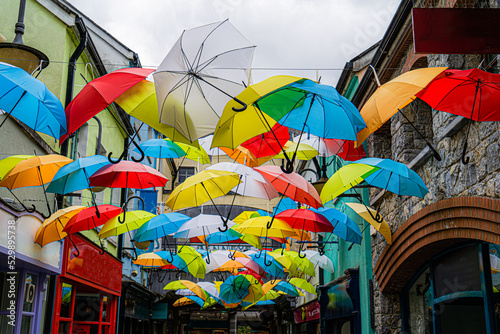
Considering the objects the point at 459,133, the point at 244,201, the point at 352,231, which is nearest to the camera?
the point at 459,133

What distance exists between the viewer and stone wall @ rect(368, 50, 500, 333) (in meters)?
6.37

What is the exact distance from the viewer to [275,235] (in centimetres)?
1108

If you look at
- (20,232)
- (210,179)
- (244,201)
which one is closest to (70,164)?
(20,232)

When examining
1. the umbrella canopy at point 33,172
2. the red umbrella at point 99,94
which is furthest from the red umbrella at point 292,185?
the umbrella canopy at point 33,172

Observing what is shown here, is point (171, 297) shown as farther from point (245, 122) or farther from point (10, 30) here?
point (245, 122)

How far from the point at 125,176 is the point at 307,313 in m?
14.3

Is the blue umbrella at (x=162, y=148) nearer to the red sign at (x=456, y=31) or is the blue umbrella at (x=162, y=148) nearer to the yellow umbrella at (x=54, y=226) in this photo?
the yellow umbrella at (x=54, y=226)

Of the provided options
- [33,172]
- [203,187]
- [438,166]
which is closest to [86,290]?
[203,187]

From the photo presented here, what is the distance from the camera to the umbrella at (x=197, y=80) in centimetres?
603

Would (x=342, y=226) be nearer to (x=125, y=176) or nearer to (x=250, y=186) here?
(x=250, y=186)

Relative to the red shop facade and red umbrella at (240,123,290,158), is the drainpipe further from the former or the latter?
red umbrella at (240,123,290,158)

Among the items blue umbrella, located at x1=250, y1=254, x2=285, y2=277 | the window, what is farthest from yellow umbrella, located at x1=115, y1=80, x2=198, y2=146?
the window

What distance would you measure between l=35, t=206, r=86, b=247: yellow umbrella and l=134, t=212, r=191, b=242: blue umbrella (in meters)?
1.84

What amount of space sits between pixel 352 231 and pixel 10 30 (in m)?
7.45
